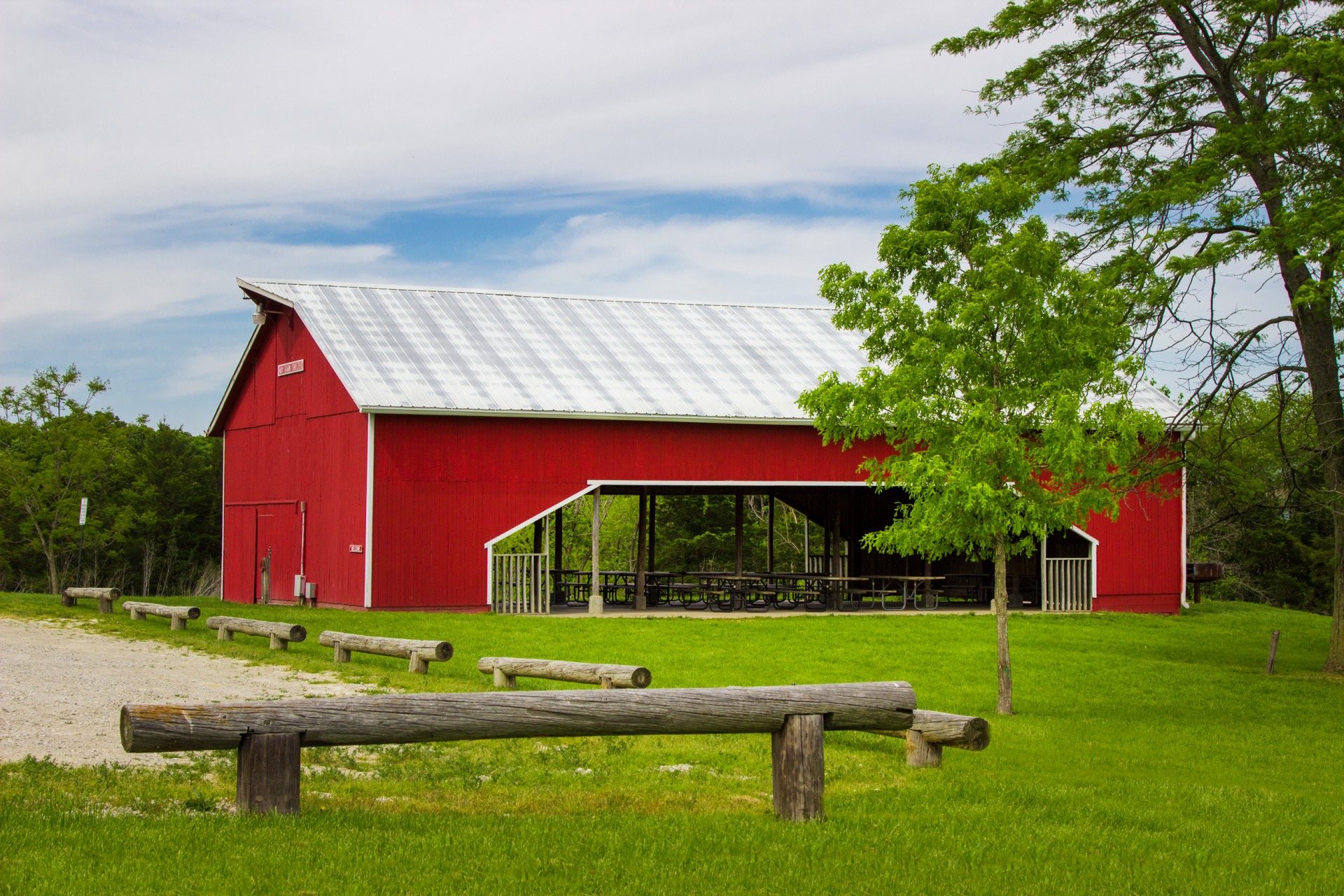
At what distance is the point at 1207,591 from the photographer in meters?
44.2

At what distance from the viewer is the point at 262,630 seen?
55.9ft

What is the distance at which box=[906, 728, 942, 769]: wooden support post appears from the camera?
9.89 m

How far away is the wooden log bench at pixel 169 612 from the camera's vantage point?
19281 mm

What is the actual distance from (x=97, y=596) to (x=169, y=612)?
392 cm

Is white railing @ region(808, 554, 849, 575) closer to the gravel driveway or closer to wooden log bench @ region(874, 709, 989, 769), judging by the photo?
the gravel driveway

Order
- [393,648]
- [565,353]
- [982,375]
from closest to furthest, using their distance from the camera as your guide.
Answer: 1. [982,375]
2. [393,648]
3. [565,353]

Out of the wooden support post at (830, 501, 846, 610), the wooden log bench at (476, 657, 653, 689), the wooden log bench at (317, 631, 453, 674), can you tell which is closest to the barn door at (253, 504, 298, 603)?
the wooden log bench at (317, 631, 453, 674)

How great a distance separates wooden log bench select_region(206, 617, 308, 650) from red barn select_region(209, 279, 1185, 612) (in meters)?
5.44

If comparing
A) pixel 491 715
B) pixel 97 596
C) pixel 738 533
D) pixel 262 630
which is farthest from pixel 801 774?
pixel 738 533

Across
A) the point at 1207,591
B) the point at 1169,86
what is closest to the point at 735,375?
the point at 1169,86

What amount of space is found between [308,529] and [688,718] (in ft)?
66.2

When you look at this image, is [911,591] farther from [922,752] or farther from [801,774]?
[801,774]

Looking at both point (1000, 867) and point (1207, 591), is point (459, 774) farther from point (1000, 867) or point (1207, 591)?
point (1207, 591)

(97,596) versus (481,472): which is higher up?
(481,472)
